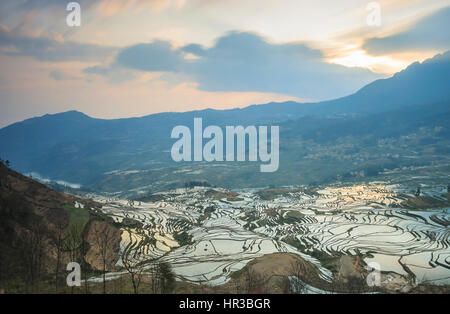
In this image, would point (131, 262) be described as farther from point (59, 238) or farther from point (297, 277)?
point (297, 277)

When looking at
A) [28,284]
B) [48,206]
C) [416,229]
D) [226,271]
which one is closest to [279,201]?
[416,229]

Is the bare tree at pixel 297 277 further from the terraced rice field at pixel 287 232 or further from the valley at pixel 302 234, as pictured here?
the terraced rice field at pixel 287 232

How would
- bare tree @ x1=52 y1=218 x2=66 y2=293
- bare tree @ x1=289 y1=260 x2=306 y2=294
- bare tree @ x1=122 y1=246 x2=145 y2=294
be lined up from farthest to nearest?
1. bare tree @ x1=122 y1=246 x2=145 y2=294
2. bare tree @ x1=52 y1=218 x2=66 y2=293
3. bare tree @ x1=289 y1=260 x2=306 y2=294

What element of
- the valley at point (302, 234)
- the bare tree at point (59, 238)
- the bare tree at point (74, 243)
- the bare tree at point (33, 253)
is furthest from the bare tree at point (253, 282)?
the bare tree at point (59, 238)

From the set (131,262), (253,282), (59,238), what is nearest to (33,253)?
(59,238)

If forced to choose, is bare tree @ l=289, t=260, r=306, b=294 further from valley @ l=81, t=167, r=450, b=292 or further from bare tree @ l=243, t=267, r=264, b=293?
bare tree @ l=243, t=267, r=264, b=293

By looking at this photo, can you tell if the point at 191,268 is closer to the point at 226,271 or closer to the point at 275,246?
the point at 226,271

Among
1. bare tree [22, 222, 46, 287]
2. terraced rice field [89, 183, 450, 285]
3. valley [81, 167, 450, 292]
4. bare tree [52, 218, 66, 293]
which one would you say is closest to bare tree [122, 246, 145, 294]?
valley [81, 167, 450, 292]

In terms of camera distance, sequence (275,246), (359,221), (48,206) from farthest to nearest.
A: (359,221) < (275,246) < (48,206)
